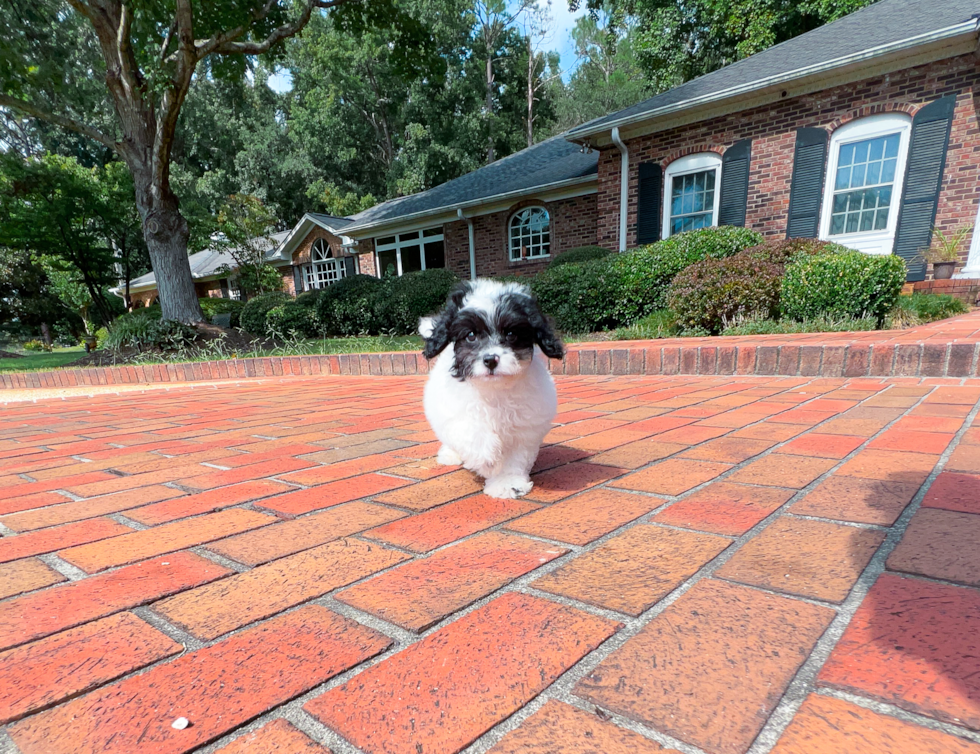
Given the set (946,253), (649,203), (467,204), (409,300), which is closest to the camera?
(946,253)

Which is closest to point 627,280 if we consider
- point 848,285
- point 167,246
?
point 848,285

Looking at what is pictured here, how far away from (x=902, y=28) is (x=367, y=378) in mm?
11465

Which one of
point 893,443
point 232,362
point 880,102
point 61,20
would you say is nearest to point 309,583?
point 893,443

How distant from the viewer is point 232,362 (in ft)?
23.9

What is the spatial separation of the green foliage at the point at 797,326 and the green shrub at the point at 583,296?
2.39m

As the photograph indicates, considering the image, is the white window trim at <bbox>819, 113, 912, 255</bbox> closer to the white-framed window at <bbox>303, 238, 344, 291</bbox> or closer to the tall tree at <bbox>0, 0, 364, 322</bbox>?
the tall tree at <bbox>0, 0, 364, 322</bbox>

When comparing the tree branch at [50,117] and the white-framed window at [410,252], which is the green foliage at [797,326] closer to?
the tree branch at [50,117]

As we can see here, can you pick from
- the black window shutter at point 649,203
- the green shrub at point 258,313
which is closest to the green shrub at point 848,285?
the black window shutter at point 649,203

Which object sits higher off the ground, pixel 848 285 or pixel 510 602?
pixel 848 285

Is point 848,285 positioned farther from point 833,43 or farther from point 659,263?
point 833,43

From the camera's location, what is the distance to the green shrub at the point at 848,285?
5.76 meters

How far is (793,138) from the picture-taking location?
9.95m

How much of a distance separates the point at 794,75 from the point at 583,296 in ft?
19.3

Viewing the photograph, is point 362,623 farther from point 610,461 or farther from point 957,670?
point 610,461
